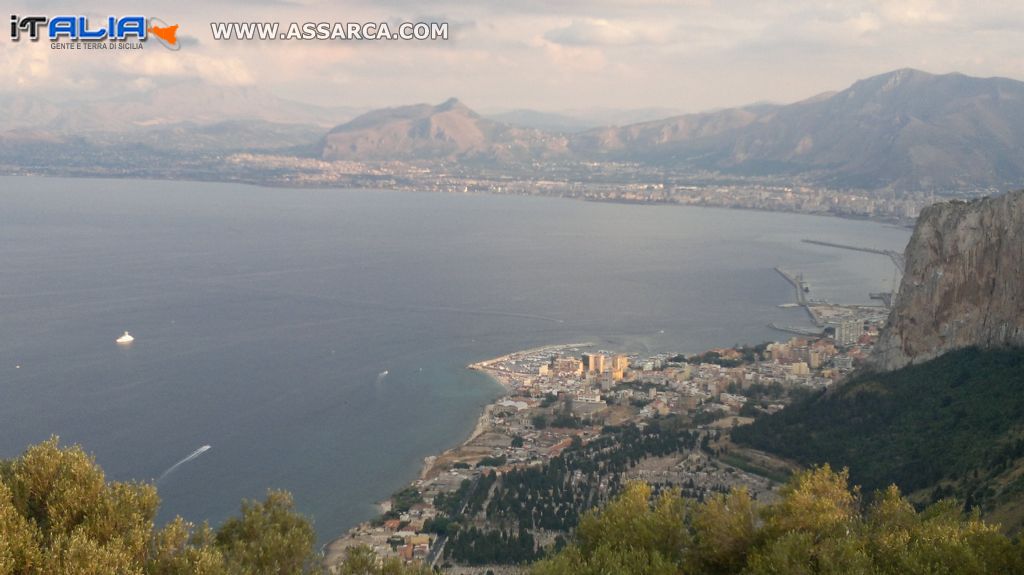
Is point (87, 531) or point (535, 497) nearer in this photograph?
point (87, 531)

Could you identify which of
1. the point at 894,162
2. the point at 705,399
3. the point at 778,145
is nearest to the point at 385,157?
the point at 778,145

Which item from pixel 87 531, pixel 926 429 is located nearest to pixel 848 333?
pixel 926 429

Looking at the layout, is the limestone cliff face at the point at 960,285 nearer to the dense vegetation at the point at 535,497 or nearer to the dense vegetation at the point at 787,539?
the dense vegetation at the point at 535,497

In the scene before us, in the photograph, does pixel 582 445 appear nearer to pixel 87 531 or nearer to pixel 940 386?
pixel 940 386

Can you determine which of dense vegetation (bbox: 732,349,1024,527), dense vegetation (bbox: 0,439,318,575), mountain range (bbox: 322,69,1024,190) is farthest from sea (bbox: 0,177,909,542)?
mountain range (bbox: 322,69,1024,190)

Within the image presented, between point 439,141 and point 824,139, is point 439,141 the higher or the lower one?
the lower one

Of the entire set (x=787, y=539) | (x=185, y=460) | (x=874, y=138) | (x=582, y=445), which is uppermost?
(x=874, y=138)

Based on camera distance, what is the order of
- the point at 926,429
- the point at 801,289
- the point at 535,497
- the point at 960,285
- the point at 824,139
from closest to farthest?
1. the point at 926,429
2. the point at 535,497
3. the point at 960,285
4. the point at 801,289
5. the point at 824,139

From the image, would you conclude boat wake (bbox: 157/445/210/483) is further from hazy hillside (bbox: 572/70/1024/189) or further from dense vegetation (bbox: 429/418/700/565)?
hazy hillside (bbox: 572/70/1024/189)
